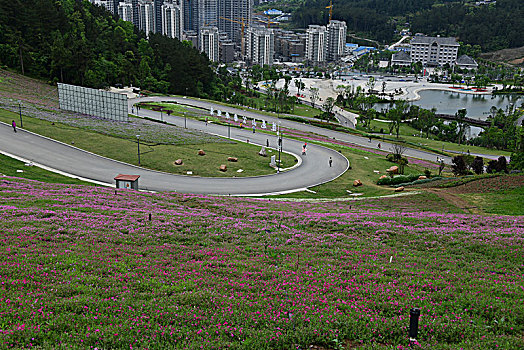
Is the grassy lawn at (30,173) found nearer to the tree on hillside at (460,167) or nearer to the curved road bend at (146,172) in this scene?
the curved road bend at (146,172)

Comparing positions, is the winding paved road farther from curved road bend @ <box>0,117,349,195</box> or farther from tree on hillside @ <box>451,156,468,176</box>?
tree on hillside @ <box>451,156,468,176</box>

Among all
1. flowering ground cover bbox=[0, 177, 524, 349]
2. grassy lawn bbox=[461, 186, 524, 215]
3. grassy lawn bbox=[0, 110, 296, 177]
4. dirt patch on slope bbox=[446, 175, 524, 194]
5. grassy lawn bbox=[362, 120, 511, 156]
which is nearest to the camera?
flowering ground cover bbox=[0, 177, 524, 349]

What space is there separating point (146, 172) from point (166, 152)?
644 centimetres

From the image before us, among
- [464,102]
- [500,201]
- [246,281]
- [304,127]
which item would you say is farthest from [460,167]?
[464,102]

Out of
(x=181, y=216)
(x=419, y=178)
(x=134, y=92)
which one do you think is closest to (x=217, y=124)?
(x=134, y=92)

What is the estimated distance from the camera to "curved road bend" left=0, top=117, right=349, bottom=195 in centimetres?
3822

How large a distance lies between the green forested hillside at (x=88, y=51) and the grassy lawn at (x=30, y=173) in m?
49.8

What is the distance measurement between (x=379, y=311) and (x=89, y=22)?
114 metres

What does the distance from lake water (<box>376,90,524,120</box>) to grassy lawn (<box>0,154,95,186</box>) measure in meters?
129

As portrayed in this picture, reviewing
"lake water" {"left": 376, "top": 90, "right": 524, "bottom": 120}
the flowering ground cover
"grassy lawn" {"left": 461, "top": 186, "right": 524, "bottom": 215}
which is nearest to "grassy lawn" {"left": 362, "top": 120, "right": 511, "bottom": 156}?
"lake water" {"left": 376, "top": 90, "right": 524, "bottom": 120}

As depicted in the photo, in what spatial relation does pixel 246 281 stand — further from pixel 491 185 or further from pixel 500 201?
pixel 491 185

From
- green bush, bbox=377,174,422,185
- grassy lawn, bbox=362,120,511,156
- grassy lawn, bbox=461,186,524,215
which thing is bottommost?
grassy lawn, bbox=362,120,511,156

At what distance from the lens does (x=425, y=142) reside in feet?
278

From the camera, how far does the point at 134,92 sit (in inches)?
3573
